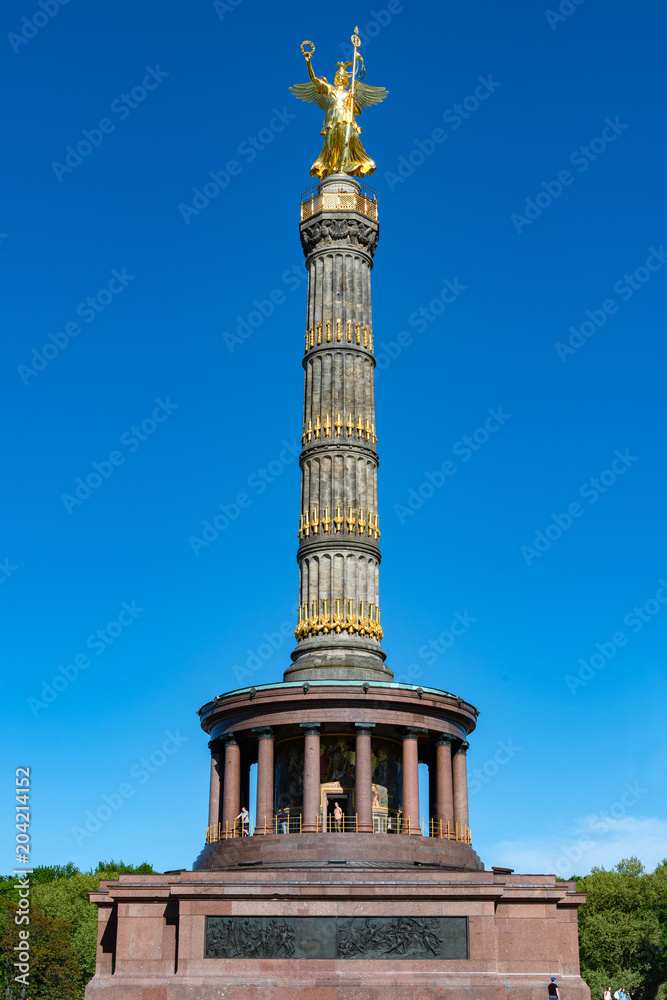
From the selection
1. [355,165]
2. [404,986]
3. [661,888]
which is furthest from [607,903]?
→ [355,165]

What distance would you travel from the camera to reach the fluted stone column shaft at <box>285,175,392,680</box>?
34.0 metres

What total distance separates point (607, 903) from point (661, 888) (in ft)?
8.28

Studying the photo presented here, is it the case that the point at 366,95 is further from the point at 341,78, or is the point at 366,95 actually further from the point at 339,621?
the point at 339,621

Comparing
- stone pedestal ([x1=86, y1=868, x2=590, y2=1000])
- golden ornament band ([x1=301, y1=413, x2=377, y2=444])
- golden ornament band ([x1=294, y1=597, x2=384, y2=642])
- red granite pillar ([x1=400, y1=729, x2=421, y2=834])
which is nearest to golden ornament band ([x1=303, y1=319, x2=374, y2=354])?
golden ornament band ([x1=301, y1=413, x2=377, y2=444])

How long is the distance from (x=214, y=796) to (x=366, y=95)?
25.8 metres

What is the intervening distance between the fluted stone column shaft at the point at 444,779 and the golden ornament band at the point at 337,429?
34.0 ft

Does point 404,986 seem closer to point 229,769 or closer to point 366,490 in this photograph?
point 229,769

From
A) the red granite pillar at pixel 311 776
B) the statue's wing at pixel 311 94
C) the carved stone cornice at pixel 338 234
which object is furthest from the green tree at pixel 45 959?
the statue's wing at pixel 311 94

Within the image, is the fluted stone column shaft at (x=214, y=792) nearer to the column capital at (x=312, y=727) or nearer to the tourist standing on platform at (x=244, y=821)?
the tourist standing on platform at (x=244, y=821)

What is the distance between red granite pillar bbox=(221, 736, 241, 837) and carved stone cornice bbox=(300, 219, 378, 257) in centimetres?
1746

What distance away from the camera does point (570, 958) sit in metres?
27.2

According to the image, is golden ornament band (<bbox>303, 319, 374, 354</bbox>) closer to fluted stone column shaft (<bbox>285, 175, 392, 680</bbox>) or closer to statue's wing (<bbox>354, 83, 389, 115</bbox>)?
fluted stone column shaft (<bbox>285, 175, 392, 680</bbox>)

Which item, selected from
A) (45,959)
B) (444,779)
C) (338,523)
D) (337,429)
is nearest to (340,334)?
(337,429)

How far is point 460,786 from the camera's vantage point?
106 ft
